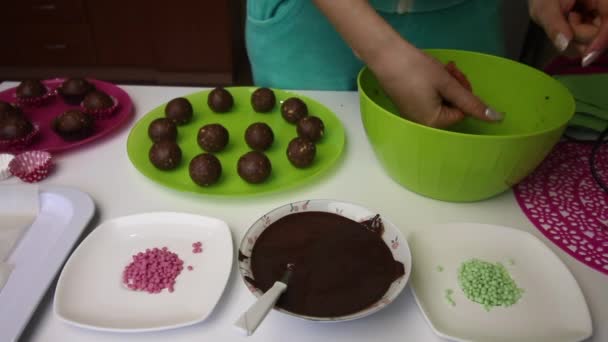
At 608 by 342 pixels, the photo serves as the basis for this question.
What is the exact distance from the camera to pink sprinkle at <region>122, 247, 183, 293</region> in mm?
591

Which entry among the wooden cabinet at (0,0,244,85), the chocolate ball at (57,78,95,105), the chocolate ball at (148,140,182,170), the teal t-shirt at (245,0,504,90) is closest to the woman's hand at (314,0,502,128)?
the teal t-shirt at (245,0,504,90)

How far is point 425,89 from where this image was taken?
63 centimetres

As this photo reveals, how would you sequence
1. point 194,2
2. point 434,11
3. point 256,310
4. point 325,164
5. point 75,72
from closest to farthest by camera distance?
point 256,310 < point 325,164 < point 434,11 < point 194,2 < point 75,72

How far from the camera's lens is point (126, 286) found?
0.59m

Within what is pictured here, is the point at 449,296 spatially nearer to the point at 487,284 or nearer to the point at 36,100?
the point at 487,284

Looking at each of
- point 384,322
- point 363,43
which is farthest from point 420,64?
point 384,322

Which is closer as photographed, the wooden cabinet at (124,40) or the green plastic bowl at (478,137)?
the green plastic bowl at (478,137)

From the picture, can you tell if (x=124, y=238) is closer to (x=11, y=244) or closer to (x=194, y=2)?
(x=11, y=244)

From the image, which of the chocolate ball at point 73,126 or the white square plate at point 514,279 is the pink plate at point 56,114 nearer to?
the chocolate ball at point 73,126

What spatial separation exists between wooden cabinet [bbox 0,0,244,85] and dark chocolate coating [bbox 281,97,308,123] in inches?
67.4

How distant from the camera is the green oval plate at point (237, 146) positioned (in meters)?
0.78

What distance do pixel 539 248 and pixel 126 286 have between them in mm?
577

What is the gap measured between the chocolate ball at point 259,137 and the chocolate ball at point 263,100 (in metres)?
0.11

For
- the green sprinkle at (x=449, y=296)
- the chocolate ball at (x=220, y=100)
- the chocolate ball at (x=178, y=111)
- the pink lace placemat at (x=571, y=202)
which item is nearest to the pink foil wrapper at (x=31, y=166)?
the chocolate ball at (x=178, y=111)
